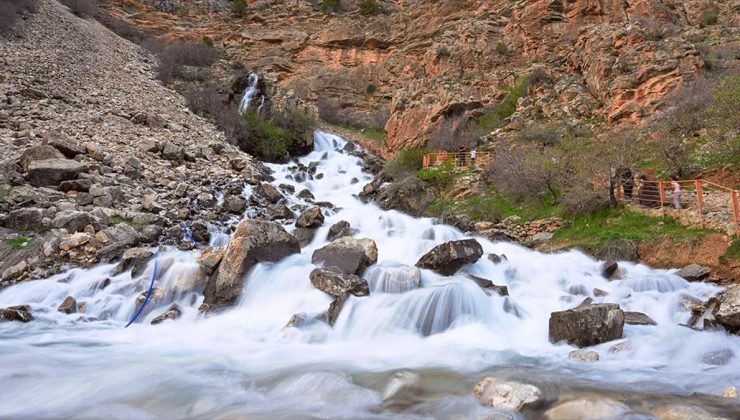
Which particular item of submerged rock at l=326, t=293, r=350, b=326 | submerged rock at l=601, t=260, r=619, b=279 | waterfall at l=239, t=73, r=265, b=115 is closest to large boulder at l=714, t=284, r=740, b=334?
submerged rock at l=601, t=260, r=619, b=279

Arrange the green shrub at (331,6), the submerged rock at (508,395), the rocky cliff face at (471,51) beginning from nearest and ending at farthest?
the submerged rock at (508,395), the rocky cliff face at (471,51), the green shrub at (331,6)

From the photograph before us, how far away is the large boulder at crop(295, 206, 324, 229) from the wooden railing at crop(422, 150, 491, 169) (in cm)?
832

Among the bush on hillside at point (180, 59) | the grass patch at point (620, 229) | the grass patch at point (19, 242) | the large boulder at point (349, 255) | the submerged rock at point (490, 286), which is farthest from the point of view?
the bush on hillside at point (180, 59)

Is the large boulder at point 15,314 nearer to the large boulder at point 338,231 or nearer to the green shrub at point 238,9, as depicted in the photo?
the large boulder at point 338,231

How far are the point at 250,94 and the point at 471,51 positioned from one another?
50.5ft

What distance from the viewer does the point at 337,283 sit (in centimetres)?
964

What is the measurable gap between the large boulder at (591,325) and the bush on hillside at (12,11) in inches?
1216

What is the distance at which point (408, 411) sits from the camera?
5172 mm

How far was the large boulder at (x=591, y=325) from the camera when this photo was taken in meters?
7.25

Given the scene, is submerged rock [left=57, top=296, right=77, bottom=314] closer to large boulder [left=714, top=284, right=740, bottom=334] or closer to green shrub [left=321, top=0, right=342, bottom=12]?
large boulder [left=714, top=284, right=740, bottom=334]

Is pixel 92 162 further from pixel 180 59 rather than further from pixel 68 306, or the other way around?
pixel 180 59

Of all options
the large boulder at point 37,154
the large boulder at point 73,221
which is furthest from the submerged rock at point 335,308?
the large boulder at point 37,154

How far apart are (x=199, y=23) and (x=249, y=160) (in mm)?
34737

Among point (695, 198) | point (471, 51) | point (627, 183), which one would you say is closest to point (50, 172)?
point (627, 183)
